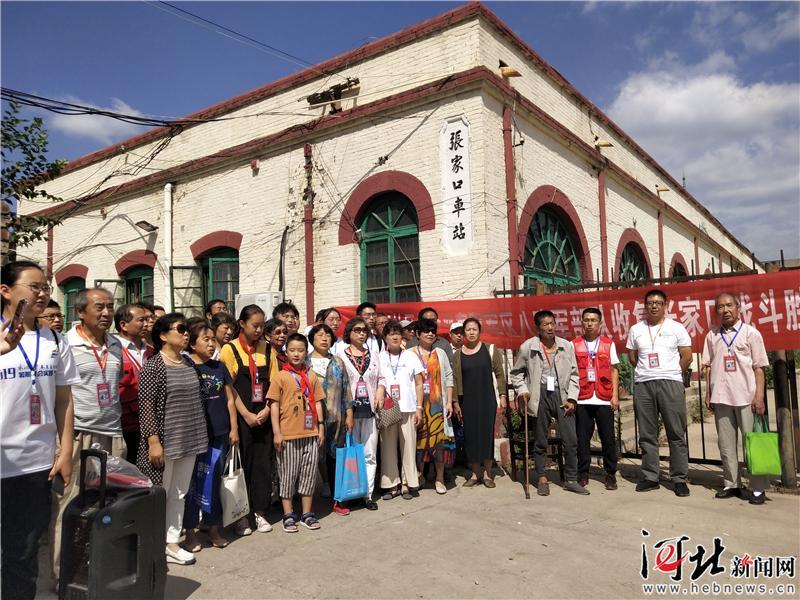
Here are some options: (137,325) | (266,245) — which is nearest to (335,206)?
(266,245)

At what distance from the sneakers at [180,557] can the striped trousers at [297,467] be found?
91cm

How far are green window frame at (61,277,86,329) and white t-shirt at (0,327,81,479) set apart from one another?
1347 centimetres

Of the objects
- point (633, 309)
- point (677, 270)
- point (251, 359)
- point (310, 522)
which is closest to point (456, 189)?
point (633, 309)

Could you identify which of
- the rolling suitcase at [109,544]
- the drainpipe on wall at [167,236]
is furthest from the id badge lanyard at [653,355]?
the drainpipe on wall at [167,236]

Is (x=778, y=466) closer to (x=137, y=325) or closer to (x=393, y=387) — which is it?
(x=393, y=387)

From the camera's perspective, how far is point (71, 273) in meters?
14.8

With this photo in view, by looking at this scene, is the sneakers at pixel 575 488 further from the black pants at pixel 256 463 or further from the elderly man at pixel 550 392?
the black pants at pixel 256 463

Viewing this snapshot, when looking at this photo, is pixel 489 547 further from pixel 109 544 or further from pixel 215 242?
pixel 215 242

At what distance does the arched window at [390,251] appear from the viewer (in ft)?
30.2

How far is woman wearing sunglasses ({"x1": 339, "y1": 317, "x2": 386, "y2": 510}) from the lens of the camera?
18.2 ft

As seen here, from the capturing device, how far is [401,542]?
4445 millimetres

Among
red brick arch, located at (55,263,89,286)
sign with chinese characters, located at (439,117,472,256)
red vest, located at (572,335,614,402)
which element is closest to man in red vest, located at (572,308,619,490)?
red vest, located at (572,335,614,402)

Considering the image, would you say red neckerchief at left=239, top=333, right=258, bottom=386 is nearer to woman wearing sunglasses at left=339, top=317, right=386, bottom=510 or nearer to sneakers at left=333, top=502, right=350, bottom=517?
woman wearing sunglasses at left=339, top=317, right=386, bottom=510

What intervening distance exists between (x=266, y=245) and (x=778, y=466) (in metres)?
8.64
